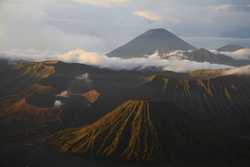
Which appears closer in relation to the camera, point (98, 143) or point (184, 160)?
point (184, 160)

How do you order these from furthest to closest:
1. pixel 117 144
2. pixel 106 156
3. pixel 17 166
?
pixel 117 144 < pixel 106 156 < pixel 17 166

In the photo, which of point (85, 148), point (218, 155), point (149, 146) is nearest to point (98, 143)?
point (85, 148)

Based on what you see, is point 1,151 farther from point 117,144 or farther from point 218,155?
point 218,155

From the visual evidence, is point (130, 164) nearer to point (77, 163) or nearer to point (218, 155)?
point (77, 163)

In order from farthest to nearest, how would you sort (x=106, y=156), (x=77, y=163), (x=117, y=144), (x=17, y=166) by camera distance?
(x=117, y=144) < (x=106, y=156) < (x=77, y=163) < (x=17, y=166)

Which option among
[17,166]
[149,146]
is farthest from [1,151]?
[149,146]

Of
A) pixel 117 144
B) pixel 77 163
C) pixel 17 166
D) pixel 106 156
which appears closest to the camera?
pixel 17 166

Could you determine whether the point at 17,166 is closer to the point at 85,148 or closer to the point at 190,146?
the point at 85,148

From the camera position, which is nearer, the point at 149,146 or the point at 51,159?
the point at 51,159
